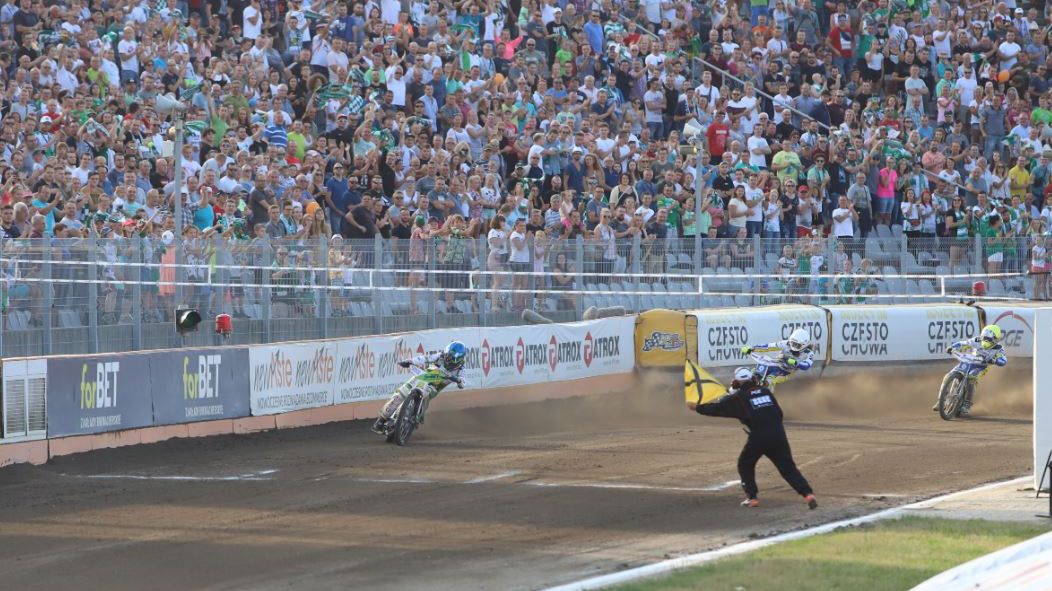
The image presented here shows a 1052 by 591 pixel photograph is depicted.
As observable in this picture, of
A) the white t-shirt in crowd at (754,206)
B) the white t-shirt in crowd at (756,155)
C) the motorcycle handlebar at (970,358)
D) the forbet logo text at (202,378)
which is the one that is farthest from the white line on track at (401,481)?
the white t-shirt in crowd at (756,155)

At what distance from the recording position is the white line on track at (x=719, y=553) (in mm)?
11672

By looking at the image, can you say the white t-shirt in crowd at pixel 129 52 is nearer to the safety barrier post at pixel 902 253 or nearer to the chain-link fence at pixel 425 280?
the chain-link fence at pixel 425 280

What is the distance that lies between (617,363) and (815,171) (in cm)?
808

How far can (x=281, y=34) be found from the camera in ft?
92.8

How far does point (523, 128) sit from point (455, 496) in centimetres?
1421

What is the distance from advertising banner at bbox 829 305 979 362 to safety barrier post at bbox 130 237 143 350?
39.8 ft

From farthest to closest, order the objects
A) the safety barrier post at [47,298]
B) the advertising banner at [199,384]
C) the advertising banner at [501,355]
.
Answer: the advertising banner at [501,355]
the advertising banner at [199,384]
the safety barrier post at [47,298]

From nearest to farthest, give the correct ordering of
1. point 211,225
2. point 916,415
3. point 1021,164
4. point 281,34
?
point 211,225 < point 916,415 < point 281,34 < point 1021,164

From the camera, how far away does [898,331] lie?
2716 centimetres

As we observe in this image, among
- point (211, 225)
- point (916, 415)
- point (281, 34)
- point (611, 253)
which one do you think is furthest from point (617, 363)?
point (281, 34)

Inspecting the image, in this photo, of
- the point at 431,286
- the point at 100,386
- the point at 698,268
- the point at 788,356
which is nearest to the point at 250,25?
the point at 431,286

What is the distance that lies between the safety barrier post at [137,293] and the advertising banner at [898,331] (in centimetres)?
1213

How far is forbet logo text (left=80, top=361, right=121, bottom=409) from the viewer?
60.3ft

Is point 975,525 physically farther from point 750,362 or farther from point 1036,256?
point 1036,256
